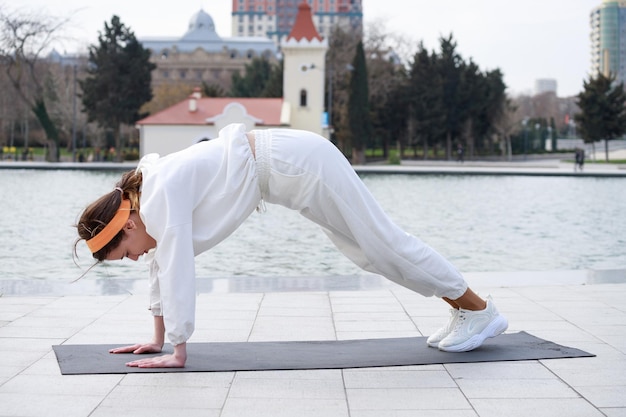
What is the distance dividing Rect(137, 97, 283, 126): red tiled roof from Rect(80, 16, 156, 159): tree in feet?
6.03

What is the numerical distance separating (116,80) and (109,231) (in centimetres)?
5144

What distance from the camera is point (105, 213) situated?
Result: 398cm

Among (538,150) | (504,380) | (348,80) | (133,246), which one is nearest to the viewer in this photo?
(504,380)

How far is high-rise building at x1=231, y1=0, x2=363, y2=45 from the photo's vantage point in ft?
527

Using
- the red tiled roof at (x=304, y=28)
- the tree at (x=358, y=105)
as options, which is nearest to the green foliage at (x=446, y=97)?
the tree at (x=358, y=105)

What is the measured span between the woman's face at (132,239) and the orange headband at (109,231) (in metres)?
0.04

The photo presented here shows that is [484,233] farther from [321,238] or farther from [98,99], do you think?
[98,99]

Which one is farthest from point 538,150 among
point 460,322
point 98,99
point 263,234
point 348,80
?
point 460,322

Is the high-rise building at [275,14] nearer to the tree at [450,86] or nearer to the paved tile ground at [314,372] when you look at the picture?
the tree at [450,86]

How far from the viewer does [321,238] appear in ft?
43.9

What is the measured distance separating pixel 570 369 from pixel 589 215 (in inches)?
567

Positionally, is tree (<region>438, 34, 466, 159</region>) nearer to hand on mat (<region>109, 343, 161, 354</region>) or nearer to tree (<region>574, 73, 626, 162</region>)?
tree (<region>574, 73, 626, 162</region>)

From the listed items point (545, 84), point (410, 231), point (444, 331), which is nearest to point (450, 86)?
point (410, 231)

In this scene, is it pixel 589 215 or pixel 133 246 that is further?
pixel 589 215
